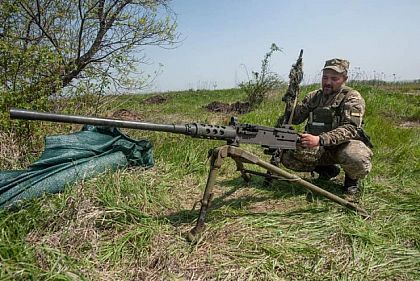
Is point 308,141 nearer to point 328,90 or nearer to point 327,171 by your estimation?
point 328,90

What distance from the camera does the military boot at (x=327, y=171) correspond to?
510 centimetres

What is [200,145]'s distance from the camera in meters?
6.09

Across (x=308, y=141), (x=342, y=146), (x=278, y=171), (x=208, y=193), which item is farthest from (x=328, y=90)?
(x=208, y=193)

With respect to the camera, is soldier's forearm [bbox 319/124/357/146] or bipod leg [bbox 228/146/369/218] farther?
soldier's forearm [bbox 319/124/357/146]

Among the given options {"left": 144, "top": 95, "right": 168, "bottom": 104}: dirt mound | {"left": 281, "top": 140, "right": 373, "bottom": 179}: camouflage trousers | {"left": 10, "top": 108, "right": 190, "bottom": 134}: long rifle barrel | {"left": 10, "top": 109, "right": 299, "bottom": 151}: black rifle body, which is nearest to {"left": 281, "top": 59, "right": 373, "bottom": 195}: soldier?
{"left": 281, "top": 140, "right": 373, "bottom": 179}: camouflage trousers

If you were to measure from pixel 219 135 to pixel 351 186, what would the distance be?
2312 millimetres

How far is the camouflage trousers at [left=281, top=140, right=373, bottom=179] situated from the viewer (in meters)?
4.22

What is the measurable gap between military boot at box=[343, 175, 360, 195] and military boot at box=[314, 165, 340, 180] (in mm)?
554

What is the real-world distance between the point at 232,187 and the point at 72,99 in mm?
3129

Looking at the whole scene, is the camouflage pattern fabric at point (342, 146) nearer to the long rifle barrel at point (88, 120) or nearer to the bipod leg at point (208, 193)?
the bipod leg at point (208, 193)

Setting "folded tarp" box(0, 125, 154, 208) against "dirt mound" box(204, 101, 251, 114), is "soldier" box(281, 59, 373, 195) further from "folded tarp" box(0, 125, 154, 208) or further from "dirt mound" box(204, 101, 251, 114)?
"dirt mound" box(204, 101, 251, 114)

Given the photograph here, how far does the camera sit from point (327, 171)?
513 centimetres

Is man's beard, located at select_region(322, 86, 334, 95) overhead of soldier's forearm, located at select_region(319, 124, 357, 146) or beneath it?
overhead

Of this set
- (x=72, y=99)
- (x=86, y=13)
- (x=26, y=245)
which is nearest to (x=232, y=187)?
(x=26, y=245)
